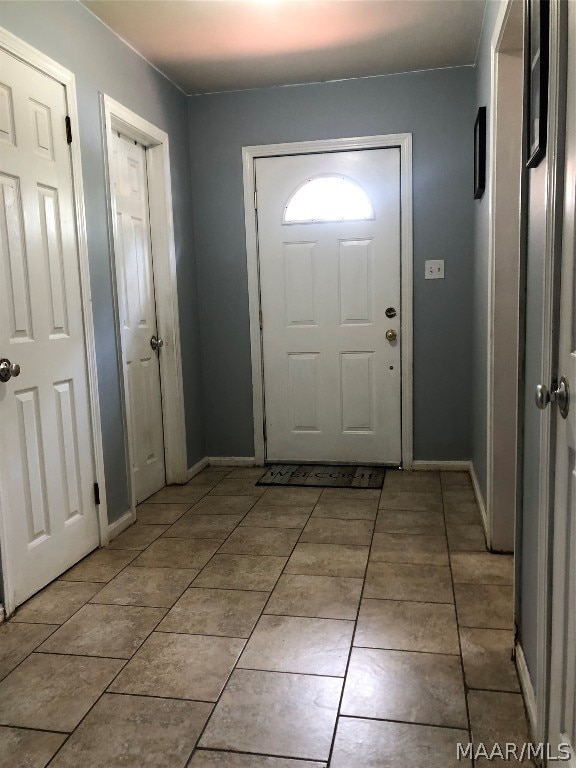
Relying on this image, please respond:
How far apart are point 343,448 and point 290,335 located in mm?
840

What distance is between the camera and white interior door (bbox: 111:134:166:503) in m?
3.21

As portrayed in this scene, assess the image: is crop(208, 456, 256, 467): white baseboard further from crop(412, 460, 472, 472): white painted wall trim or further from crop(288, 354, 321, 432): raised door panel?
crop(412, 460, 472, 472): white painted wall trim

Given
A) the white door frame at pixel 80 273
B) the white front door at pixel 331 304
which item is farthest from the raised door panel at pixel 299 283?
the white door frame at pixel 80 273

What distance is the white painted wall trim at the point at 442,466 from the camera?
384 centimetres

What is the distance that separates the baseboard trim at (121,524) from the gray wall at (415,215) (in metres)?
1.17

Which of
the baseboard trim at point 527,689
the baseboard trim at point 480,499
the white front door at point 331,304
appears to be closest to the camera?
the baseboard trim at point 527,689

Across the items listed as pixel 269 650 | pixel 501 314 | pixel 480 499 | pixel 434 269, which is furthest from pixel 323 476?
pixel 269 650

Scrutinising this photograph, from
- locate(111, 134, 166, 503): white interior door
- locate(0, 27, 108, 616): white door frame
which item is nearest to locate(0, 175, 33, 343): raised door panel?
locate(0, 27, 108, 616): white door frame

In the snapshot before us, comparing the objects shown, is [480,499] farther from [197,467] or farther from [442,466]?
[197,467]

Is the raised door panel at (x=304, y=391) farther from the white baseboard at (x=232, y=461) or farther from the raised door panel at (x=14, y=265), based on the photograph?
the raised door panel at (x=14, y=265)

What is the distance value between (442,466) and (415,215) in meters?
1.60

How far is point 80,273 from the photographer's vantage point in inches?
104

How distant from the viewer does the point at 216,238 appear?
13.1 feet

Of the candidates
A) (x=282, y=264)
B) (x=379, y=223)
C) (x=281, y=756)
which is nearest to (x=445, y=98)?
(x=379, y=223)
